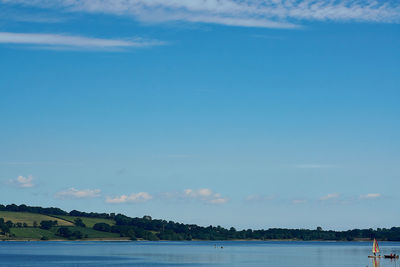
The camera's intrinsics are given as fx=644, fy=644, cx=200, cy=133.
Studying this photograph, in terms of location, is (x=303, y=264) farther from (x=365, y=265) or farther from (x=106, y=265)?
(x=106, y=265)

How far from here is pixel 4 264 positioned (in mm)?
166750

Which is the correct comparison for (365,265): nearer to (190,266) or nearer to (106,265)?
(190,266)

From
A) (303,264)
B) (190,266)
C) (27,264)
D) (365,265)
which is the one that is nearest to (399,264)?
(365,265)

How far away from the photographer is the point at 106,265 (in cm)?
16850

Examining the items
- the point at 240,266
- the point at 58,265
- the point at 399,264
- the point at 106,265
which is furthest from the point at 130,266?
the point at 399,264

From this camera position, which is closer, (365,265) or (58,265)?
(58,265)

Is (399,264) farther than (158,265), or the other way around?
(399,264)

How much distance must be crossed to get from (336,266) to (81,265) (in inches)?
2663

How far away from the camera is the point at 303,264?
582 ft

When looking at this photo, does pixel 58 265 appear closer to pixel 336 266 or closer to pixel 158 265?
pixel 158 265

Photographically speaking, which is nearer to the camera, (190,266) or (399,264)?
(190,266)

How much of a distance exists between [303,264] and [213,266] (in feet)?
84.5

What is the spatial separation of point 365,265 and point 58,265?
82640mm

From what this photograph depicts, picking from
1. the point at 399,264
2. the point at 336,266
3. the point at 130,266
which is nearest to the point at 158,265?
the point at 130,266
